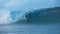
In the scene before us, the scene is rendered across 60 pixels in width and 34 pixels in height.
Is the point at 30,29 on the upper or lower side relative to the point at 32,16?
lower

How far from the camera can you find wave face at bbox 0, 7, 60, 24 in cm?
189

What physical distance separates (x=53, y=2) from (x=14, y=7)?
1.57 ft

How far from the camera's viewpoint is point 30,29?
1.89 m

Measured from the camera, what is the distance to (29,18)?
6.23 ft

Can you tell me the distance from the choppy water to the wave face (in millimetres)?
50

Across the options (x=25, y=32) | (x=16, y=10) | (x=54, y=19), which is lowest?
→ (x=25, y=32)

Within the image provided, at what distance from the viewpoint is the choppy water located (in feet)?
6.16

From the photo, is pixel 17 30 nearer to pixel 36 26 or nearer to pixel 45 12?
pixel 36 26

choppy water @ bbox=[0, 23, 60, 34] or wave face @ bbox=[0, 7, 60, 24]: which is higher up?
wave face @ bbox=[0, 7, 60, 24]

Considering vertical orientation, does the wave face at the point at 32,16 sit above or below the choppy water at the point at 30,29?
above

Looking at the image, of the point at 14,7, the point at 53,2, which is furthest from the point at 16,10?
the point at 53,2

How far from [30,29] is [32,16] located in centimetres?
16

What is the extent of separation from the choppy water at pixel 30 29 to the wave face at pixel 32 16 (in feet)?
0.16

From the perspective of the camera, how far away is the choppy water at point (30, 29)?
1877mm
